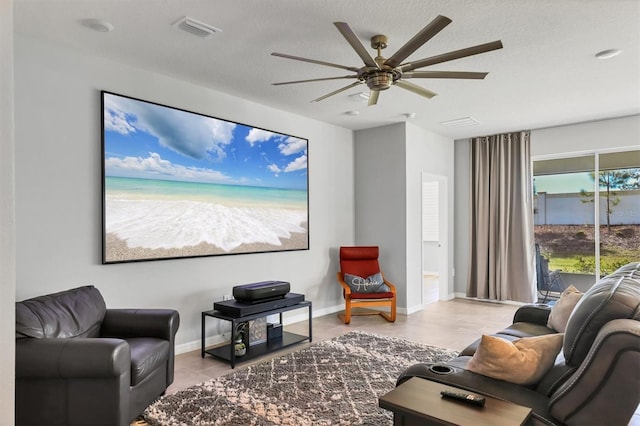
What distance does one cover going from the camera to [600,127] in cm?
551

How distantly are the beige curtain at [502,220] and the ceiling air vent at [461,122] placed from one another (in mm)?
987

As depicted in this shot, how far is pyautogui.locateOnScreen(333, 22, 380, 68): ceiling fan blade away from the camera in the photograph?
2.24 meters

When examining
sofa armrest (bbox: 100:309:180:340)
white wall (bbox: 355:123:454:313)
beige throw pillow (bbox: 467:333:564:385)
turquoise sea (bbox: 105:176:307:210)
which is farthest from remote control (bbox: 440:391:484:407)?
white wall (bbox: 355:123:454:313)

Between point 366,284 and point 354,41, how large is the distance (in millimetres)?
3458

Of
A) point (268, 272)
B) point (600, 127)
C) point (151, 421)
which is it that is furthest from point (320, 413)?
point (600, 127)

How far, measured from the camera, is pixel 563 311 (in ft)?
9.33

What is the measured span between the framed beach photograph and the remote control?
2890 mm

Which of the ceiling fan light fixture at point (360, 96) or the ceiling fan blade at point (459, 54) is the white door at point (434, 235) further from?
the ceiling fan blade at point (459, 54)

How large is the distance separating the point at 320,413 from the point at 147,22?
2.97 metres

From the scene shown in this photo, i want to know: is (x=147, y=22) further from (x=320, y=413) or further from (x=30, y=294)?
(x=320, y=413)

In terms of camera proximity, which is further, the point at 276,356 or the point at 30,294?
the point at 276,356

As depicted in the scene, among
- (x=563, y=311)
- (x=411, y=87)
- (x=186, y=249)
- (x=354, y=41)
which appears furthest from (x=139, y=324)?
(x=563, y=311)

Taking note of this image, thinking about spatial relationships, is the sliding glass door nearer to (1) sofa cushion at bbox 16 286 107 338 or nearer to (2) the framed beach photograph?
(2) the framed beach photograph

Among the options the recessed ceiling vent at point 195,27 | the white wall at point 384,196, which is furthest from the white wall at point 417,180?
the recessed ceiling vent at point 195,27
